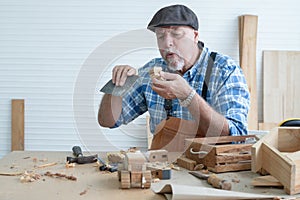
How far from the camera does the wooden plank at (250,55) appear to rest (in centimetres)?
430

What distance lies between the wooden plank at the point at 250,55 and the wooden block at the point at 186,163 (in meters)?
2.51

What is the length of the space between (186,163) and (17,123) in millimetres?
3033

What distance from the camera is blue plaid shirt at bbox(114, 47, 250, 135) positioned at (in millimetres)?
2334

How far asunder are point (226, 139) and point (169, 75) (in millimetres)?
407

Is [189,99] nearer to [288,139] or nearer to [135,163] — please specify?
[288,139]

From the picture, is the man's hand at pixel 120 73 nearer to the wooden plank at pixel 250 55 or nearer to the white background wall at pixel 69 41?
the white background wall at pixel 69 41

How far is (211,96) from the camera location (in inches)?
99.1

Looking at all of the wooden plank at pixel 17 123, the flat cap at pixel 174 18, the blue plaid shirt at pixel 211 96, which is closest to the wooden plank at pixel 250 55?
the blue plaid shirt at pixel 211 96

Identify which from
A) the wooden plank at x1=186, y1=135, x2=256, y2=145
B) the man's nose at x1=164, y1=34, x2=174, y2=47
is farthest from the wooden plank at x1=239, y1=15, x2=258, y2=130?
the wooden plank at x1=186, y1=135, x2=256, y2=145

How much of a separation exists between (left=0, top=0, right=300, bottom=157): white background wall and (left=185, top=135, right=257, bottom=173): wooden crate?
2405mm

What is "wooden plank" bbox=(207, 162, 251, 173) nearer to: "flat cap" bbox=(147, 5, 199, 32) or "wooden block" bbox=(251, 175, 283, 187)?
"wooden block" bbox=(251, 175, 283, 187)

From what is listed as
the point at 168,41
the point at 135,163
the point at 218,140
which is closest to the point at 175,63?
the point at 168,41

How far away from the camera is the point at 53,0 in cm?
444

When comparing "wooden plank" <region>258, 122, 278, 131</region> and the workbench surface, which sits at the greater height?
"wooden plank" <region>258, 122, 278, 131</region>
